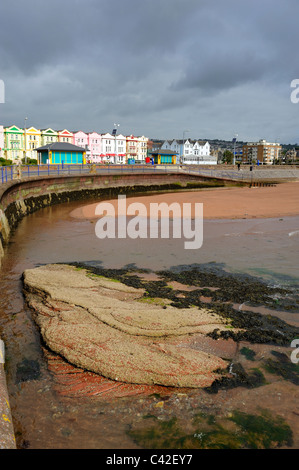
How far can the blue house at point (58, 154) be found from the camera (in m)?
43.2

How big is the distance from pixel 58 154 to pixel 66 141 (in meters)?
54.7

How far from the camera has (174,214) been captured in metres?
23.3

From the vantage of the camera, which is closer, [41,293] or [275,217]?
[41,293]

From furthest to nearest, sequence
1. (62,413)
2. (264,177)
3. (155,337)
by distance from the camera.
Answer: (264,177), (155,337), (62,413)

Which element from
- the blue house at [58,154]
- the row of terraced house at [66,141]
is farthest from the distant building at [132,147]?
the blue house at [58,154]

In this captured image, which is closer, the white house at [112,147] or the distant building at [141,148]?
the white house at [112,147]

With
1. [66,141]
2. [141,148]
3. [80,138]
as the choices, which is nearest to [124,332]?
[66,141]

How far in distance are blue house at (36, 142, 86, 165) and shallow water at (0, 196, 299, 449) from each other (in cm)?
1883

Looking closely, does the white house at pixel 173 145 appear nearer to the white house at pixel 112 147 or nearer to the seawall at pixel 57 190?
the white house at pixel 112 147

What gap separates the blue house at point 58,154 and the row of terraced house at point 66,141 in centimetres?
3234

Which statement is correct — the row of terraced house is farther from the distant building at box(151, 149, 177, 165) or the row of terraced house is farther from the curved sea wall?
the curved sea wall

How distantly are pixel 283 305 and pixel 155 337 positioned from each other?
3510mm
